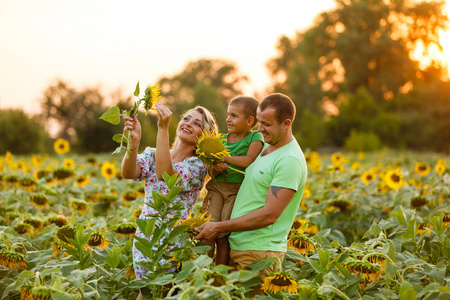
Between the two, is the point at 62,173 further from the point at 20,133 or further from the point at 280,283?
the point at 20,133

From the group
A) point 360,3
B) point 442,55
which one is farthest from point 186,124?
point 442,55

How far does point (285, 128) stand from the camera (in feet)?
8.68

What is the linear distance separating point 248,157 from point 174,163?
44 cm

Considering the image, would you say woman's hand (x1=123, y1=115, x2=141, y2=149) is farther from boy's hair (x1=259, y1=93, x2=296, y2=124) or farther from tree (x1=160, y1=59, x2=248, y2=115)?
tree (x1=160, y1=59, x2=248, y2=115)

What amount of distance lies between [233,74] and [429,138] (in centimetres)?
2777

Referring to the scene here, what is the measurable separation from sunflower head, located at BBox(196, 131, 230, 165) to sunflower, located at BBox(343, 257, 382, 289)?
33.9 inches

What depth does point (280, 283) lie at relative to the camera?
2357 millimetres

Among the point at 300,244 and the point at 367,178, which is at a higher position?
the point at 300,244

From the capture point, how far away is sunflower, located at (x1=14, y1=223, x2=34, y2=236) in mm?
3555

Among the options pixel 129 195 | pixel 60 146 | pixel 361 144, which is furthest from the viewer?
pixel 361 144

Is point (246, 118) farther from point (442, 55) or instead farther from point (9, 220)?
point (442, 55)

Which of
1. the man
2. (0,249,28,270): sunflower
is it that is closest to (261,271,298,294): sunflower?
the man

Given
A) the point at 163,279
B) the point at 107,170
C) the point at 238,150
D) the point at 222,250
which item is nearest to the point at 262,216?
the point at 222,250

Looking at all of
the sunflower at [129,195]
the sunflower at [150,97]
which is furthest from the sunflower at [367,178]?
the sunflower at [150,97]
